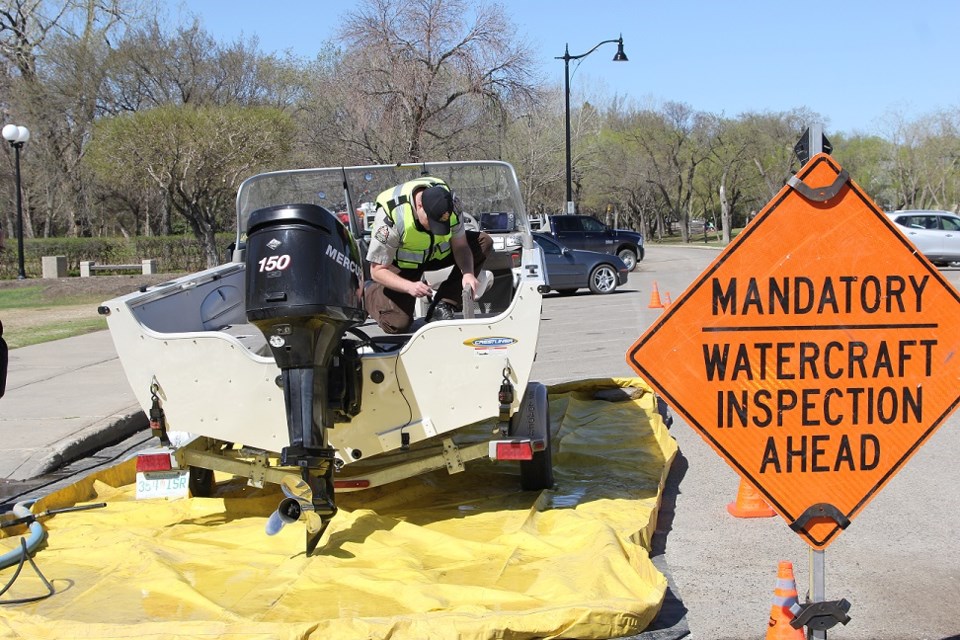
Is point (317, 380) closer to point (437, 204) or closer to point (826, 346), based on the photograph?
point (437, 204)

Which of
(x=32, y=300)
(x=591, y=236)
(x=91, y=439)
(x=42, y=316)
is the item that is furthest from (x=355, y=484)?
(x=591, y=236)

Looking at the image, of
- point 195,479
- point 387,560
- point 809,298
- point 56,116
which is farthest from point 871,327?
point 56,116

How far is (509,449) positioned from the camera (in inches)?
211

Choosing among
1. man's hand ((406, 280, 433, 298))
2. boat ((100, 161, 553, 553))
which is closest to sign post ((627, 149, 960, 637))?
boat ((100, 161, 553, 553))

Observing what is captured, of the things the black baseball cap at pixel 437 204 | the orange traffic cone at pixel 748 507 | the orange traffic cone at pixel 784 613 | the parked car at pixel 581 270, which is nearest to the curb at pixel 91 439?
the black baseball cap at pixel 437 204

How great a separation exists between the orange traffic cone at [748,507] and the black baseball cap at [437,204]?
7.78 ft

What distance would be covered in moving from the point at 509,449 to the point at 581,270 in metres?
18.2

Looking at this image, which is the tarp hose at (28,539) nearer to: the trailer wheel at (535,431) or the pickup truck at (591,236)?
the trailer wheel at (535,431)

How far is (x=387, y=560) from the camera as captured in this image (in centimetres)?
488

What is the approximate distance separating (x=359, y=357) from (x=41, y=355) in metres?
9.47

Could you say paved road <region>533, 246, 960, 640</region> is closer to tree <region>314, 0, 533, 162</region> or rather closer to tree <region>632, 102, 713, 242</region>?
tree <region>314, 0, 533, 162</region>

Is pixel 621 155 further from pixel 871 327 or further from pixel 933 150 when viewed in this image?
pixel 871 327

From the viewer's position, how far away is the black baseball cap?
613 centimetres

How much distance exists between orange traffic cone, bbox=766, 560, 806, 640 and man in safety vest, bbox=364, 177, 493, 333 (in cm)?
302
